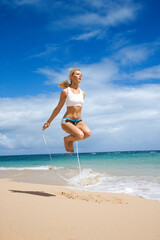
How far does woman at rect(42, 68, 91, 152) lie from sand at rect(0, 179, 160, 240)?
4.19ft

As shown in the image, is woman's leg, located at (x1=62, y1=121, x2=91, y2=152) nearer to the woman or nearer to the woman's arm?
the woman

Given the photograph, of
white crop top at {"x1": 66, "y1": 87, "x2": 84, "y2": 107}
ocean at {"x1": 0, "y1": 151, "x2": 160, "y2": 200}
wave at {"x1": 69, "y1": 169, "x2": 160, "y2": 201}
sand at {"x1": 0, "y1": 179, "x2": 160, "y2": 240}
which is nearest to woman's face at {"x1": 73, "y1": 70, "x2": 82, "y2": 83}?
white crop top at {"x1": 66, "y1": 87, "x2": 84, "y2": 107}

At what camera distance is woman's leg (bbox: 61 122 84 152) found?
4574 mm

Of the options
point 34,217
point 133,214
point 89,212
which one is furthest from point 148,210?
point 34,217

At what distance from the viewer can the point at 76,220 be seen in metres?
3.61

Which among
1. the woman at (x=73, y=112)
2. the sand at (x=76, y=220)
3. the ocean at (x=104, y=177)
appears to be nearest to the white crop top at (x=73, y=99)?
the woman at (x=73, y=112)

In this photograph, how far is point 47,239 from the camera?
286 cm

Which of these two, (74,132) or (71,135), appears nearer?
(74,132)

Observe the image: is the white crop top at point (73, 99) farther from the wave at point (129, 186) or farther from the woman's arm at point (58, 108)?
the wave at point (129, 186)

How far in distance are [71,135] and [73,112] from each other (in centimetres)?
53

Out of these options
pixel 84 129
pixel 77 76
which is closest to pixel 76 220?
pixel 84 129

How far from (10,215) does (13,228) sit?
588mm

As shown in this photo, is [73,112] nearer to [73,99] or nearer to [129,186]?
[73,99]

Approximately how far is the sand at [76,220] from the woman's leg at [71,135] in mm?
1200
